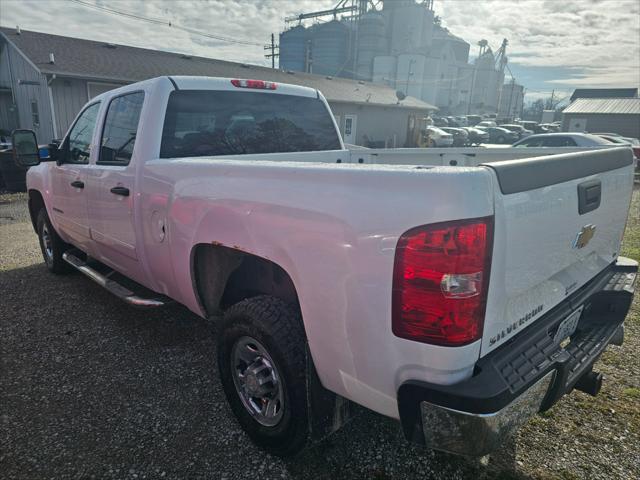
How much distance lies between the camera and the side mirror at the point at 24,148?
13.5ft

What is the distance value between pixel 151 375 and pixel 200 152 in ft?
5.64

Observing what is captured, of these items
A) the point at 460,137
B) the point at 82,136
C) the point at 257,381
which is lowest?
the point at 460,137

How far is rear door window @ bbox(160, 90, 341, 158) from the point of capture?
323cm

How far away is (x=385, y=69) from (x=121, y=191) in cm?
6235

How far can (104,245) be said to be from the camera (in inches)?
150

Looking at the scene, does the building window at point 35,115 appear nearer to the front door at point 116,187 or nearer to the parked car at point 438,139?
the front door at point 116,187

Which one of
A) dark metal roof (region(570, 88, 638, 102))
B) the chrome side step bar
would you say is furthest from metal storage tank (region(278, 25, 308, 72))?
the chrome side step bar

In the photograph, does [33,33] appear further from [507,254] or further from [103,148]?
[507,254]

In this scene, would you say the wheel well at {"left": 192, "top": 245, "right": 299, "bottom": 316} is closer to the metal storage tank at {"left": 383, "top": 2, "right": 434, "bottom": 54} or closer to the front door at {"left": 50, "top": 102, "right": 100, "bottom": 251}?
A: the front door at {"left": 50, "top": 102, "right": 100, "bottom": 251}

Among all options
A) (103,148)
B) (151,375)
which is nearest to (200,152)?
(103,148)

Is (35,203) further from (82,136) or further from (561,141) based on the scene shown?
(561,141)

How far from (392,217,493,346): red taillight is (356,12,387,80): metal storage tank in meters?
64.1

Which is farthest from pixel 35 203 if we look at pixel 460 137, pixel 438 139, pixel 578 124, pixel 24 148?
pixel 578 124

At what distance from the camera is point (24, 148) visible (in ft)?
13.6
